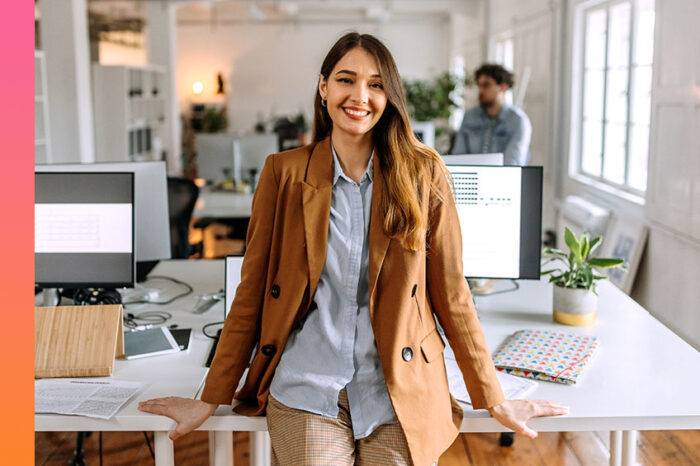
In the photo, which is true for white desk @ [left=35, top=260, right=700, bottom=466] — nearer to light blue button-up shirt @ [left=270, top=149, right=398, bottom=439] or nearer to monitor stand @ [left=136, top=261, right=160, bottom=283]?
light blue button-up shirt @ [left=270, top=149, right=398, bottom=439]

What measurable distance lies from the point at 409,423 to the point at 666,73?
3.33 meters

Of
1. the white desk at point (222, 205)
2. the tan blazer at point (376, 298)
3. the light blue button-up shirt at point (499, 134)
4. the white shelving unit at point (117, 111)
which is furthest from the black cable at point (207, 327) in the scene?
the white shelving unit at point (117, 111)

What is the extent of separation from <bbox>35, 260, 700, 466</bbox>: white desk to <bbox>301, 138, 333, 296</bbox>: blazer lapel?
37 centimetres

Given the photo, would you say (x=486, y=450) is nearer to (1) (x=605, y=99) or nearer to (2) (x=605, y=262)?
(2) (x=605, y=262)

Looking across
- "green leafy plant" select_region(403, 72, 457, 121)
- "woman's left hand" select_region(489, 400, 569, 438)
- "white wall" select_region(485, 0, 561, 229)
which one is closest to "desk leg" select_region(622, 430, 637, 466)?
"woman's left hand" select_region(489, 400, 569, 438)

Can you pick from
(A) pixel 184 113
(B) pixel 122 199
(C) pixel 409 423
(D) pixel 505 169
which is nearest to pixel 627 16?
(D) pixel 505 169

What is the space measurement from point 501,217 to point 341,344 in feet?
3.07

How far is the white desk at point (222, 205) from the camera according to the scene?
15.7 ft

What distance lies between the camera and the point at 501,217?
7.30ft

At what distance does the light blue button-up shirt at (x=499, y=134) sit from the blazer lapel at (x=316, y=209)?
11.0 feet

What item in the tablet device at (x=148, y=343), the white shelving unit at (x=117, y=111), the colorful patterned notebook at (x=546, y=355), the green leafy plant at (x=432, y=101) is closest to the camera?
the colorful patterned notebook at (x=546, y=355)

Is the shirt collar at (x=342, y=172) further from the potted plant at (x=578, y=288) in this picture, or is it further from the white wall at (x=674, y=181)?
the white wall at (x=674, y=181)

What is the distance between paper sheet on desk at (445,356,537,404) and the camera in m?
1.66

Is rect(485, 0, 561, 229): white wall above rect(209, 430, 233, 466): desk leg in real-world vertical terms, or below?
above
